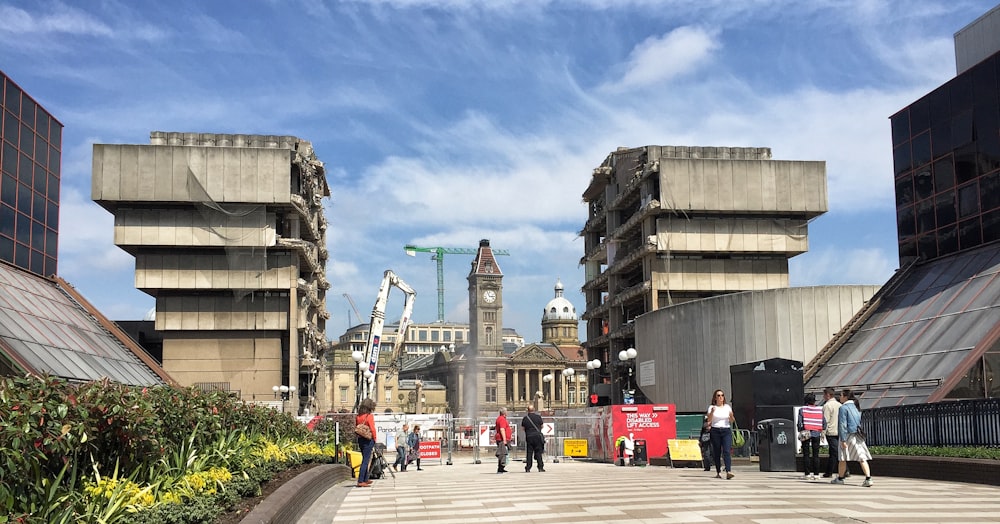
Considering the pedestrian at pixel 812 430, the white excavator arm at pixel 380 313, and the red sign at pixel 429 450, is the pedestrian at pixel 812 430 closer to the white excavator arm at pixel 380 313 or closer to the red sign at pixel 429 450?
the red sign at pixel 429 450

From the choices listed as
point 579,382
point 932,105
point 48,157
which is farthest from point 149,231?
point 579,382

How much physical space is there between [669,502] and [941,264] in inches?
1203

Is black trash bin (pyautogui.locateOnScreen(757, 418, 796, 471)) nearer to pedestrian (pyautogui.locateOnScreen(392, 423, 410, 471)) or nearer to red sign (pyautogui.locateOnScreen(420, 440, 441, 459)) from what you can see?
pedestrian (pyautogui.locateOnScreen(392, 423, 410, 471))

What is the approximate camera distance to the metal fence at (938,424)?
20281 mm

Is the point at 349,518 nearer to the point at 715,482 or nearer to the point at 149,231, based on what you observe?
the point at 715,482

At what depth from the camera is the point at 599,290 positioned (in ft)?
327

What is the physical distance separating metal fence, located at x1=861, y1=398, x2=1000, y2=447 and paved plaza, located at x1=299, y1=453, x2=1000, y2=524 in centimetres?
191

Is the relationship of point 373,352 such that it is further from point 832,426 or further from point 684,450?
point 832,426

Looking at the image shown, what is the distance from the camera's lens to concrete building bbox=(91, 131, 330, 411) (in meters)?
76.6

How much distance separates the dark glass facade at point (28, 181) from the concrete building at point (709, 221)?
140 feet

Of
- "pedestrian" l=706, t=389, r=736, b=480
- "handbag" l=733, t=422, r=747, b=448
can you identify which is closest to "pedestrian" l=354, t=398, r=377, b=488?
"pedestrian" l=706, t=389, r=736, b=480

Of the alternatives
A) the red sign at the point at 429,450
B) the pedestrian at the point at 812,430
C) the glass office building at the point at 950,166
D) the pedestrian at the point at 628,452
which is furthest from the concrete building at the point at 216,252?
the pedestrian at the point at 812,430

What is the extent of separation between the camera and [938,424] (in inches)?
870

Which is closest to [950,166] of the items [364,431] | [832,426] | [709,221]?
[832,426]
